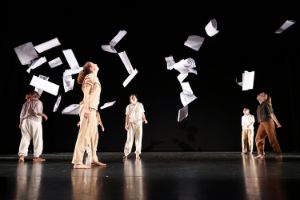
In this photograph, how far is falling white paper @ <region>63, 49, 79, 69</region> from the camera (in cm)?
814

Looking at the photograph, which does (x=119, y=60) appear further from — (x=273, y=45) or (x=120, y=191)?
(x=120, y=191)

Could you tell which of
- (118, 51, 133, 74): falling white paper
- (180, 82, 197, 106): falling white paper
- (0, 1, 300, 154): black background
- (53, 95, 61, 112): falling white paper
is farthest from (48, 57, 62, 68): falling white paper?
(180, 82, 197, 106): falling white paper

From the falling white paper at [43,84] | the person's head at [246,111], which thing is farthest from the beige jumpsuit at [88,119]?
the falling white paper at [43,84]

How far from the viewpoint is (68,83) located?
26.9ft

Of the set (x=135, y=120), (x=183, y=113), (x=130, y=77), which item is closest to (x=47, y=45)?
(x=130, y=77)

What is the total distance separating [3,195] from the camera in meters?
2.10

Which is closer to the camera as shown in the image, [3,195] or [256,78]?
[3,195]

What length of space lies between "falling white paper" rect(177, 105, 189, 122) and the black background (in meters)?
0.10

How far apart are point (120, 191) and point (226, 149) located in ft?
19.6

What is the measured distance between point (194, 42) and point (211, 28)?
521 mm

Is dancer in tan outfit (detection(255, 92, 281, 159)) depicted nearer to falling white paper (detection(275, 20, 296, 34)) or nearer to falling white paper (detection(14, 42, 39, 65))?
falling white paper (detection(275, 20, 296, 34))

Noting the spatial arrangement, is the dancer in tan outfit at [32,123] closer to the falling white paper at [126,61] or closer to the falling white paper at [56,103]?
the falling white paper at [56,103]

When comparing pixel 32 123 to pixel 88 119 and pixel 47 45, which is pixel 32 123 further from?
pixel 47 45

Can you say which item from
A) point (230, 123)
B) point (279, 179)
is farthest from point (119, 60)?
point (279, 179)
